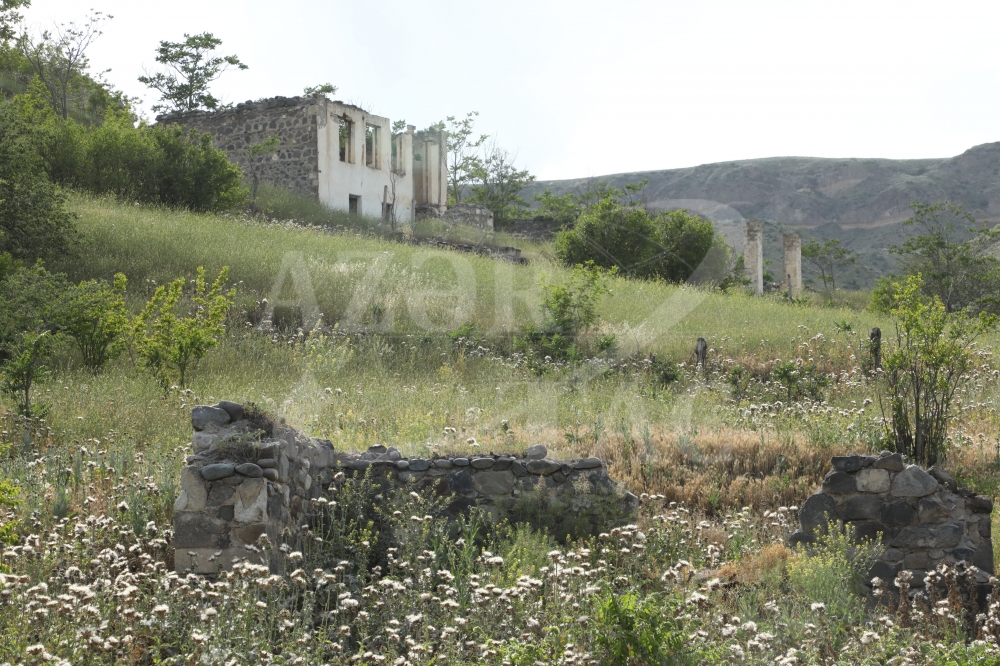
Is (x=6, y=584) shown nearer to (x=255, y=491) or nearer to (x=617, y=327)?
(x=255, y=491)

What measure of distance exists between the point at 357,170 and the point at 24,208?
1550cm

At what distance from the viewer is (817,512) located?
7312 millimetres

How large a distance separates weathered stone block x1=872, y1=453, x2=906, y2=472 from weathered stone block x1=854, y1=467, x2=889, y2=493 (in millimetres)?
46

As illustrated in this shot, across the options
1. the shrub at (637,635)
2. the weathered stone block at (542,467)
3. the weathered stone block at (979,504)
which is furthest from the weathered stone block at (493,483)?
the weathered stone block at (979,504)

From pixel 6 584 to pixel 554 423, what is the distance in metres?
7.16

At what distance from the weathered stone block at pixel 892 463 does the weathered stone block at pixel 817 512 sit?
495 millimetres

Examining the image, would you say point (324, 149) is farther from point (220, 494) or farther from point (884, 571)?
point (884, 571)

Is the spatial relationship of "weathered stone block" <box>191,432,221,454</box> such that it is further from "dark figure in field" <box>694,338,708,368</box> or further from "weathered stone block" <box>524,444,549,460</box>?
"dark figure in field" <box>694,338,708,368</box>

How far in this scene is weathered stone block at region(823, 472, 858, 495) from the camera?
7.26 metres

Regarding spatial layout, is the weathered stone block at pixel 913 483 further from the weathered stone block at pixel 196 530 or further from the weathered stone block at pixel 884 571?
the weathered stone block at pixel 196 530

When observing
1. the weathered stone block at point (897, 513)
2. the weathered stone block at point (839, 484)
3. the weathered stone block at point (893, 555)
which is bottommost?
the weathered stone block at point (893, 555)

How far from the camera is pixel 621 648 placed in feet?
13.9

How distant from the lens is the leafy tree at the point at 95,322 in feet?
41.5

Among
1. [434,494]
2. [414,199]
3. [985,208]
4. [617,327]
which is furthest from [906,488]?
[985,208]
